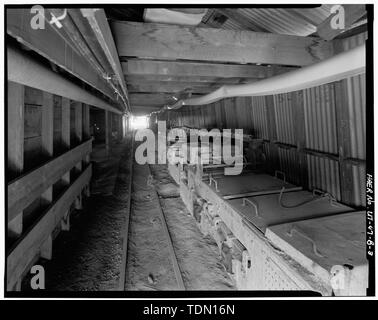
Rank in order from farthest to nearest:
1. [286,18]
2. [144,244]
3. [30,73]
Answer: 1. [144,244]
2. [286,18]
3. [30,73]

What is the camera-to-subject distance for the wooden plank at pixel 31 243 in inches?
84.8

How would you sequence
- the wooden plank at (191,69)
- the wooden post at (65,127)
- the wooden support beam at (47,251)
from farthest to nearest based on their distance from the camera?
the wooden post at (65,127) → the wooden support beam at (47,251) → the wooden plank at (191,69)

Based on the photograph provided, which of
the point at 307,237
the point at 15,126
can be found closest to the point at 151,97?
the point at 15,126

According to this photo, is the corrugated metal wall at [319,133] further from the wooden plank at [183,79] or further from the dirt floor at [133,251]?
the dirt floor at [133,251]

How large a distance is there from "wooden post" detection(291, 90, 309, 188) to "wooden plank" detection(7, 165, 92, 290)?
395 centimetres

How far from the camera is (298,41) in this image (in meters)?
2.67

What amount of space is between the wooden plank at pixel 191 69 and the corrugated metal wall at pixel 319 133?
31.6 inches

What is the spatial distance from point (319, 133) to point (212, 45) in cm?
215

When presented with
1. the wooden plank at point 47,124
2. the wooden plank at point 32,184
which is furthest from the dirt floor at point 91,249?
the wooden plank at point 47,124

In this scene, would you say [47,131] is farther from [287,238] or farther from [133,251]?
[287,238]

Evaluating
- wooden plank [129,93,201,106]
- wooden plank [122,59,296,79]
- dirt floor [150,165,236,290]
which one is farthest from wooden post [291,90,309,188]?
wooden plank [129,93,201,106]

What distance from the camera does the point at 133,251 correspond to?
169 inches

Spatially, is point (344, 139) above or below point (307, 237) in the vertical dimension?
above

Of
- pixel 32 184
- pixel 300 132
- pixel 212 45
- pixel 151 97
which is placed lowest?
pixel 32 184
